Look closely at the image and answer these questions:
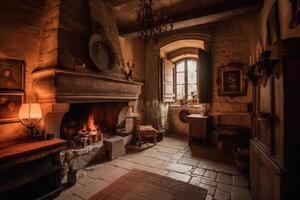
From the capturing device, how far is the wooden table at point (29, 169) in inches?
75.0

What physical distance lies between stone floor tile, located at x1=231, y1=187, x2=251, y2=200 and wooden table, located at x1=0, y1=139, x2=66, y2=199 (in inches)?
103

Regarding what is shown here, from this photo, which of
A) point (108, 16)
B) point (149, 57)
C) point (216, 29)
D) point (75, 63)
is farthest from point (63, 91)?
point (216, 29)

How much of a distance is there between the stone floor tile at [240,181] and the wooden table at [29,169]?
2838 millimetres

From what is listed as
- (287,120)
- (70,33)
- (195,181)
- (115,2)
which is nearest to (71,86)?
(70,33)

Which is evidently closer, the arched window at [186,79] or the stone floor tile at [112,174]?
the stone floor tile at [112,174]

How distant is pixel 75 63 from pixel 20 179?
1892 millimetres

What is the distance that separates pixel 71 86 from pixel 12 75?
926 mm

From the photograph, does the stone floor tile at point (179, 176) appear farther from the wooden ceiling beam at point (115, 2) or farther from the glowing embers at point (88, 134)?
the wooden ceiling beam at point (115, 2)

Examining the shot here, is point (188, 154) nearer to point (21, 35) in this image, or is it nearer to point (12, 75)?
point (12, 75)

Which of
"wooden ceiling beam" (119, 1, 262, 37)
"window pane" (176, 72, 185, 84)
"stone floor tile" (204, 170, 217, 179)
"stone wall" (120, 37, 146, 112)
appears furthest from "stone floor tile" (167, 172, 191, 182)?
"window pane" (176, 72, 185, 84)

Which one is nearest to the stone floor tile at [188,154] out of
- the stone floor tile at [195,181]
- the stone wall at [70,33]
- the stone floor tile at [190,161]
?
the stone floor tile at [190,161]

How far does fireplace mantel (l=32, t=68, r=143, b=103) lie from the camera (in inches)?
96.9

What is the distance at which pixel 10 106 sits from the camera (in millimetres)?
2502

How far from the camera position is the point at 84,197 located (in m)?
2.29
